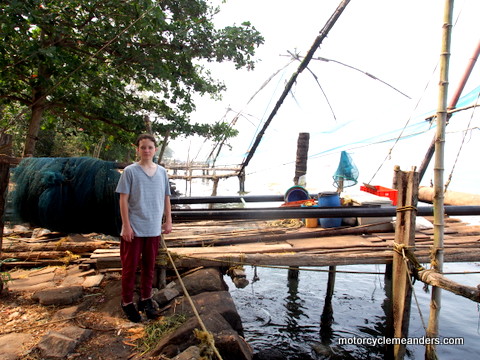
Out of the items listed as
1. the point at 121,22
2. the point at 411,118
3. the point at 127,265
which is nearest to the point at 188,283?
the point at 127,265

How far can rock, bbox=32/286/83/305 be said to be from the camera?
3.54 meters

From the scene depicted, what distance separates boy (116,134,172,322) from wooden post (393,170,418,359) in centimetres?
262

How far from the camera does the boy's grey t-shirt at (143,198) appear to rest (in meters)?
3.10

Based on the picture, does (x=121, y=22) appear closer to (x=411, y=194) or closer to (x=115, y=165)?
(x=115, y=165)

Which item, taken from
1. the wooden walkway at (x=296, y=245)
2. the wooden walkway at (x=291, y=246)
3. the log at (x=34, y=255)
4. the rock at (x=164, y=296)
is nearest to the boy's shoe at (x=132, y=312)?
the rock at (x=164, y=296)

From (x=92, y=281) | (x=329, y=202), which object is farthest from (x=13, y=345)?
(x=329, y=202)

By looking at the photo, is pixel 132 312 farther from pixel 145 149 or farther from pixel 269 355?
pixel 269 355

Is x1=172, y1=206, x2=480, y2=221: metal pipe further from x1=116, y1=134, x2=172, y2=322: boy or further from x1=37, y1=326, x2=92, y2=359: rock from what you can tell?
x1=37, y1=326, x2=92, y2=359: rock

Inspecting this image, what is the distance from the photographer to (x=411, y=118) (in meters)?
6.50

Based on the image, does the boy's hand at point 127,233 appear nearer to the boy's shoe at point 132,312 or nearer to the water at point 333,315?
the boy's shoe at point 132,312

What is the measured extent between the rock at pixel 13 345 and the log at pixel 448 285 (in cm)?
371

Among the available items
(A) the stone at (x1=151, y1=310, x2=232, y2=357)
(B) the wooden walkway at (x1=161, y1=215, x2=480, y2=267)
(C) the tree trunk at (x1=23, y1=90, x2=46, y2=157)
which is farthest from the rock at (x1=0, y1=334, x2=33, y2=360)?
(C) the tree trunk at (x1=23, y1=90, x2=46, y2=157)

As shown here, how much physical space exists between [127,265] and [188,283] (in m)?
0.92

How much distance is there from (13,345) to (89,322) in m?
0.63
